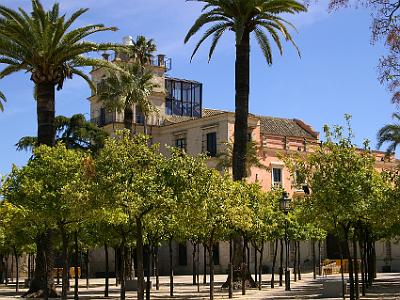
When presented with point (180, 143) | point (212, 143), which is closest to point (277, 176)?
point (212, 143)

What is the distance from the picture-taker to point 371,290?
107ft

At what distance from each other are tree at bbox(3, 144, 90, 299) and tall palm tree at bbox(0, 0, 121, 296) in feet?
14.2

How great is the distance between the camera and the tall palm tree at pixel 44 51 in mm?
29578

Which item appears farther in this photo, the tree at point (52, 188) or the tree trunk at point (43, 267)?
the tree trunk at point (43, 267)

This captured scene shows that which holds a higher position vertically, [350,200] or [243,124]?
[243,124]

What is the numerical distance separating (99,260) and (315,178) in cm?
4443

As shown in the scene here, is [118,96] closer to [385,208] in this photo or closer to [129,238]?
[129,238]

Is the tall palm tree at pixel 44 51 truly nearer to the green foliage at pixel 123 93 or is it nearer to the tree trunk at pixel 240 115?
the tree trunk at pixel 240 115

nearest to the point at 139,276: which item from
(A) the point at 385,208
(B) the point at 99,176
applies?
(B) the point at 99,176

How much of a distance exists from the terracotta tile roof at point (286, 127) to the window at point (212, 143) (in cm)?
808

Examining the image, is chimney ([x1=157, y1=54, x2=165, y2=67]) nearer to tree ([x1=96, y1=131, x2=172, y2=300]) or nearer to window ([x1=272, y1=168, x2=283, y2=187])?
window ([x1=272, y1=168, x2=283, y2=187])

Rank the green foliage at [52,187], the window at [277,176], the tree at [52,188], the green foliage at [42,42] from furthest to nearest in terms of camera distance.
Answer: the window at [277,176]
the green foliage at [42,42]
the green foliage at [52,187]
the tree at [52,188]

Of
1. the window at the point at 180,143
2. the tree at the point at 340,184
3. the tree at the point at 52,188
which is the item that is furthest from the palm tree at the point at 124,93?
the tree at the point at 340,184

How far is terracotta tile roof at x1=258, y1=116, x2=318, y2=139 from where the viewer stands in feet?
228
